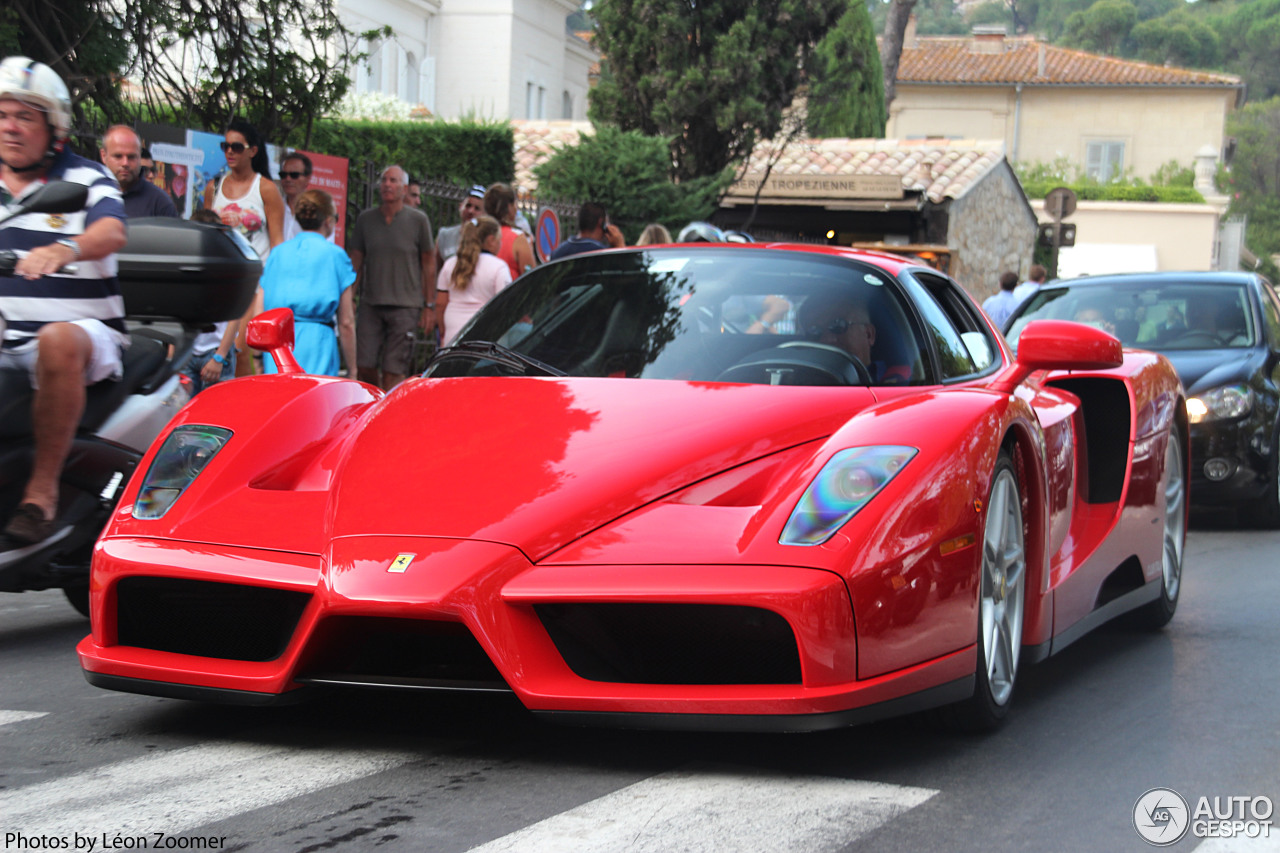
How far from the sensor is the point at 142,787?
323cm

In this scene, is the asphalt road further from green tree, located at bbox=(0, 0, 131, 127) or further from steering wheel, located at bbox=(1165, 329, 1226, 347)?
green tree, located at bbox=(0, 0, 131, 127)

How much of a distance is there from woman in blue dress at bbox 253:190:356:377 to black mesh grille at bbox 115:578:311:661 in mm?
4841

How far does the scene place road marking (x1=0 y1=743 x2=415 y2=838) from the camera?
9.70 feet

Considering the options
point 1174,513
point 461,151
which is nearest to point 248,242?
point 1174,513

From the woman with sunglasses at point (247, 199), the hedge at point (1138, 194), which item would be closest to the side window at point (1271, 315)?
the woman with sunglasses at point (247, 199)

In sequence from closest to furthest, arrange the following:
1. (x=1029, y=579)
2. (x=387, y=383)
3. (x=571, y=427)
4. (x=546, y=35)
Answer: (x=571, y=427), (x=1029, y=579), (x=387, y=383), (x=546, y=35)

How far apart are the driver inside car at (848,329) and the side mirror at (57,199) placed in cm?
233

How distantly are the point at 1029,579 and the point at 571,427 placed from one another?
140cm

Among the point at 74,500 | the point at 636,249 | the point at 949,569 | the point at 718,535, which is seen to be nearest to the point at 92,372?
the point at 74,500

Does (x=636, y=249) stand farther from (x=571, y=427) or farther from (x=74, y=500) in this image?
(x=74, y=500)

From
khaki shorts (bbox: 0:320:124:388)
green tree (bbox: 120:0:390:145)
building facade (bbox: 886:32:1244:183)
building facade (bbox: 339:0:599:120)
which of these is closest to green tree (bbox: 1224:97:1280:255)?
building facade (bbox: 886:32:1244:183)

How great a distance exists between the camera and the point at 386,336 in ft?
36.1

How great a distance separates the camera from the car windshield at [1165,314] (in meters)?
9.79

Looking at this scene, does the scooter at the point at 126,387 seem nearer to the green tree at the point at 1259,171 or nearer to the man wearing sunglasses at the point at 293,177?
the man wearing sunglasses at the point at 293,177
